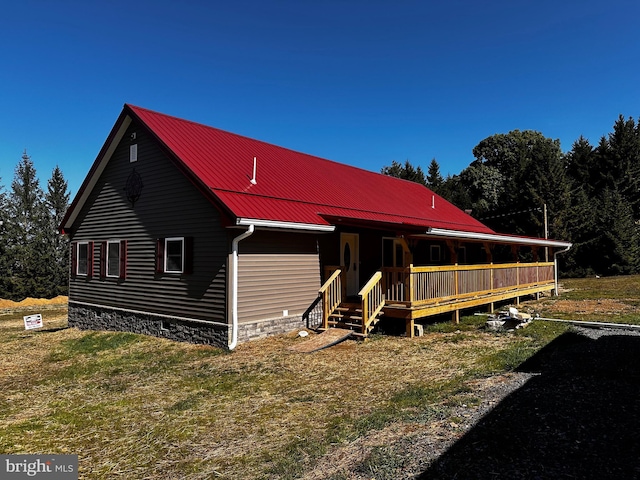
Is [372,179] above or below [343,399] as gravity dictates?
above

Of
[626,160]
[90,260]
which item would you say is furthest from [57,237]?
[626,160]

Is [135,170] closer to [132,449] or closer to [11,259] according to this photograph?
[132,449]

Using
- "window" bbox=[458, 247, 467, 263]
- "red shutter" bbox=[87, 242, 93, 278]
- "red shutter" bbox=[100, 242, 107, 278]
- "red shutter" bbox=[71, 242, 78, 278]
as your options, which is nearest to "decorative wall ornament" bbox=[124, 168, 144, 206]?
"red shutter" bbox=[100, 242, 107, 278]

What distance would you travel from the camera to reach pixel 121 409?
6180 millimetres

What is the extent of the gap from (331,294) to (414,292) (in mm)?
2191

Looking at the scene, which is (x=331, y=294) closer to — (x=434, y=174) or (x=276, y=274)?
(x=276, y=274)

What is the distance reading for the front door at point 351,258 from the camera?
42.4ft

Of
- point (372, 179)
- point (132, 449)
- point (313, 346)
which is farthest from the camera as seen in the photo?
point (372, 179)

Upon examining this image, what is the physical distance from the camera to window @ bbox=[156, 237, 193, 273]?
1080 centimetres

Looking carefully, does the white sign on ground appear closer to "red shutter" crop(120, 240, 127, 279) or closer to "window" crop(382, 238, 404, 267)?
"red shutter" crop(120, 240, 127, 279)

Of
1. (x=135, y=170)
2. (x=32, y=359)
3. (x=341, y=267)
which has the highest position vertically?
(x=135, y=170)

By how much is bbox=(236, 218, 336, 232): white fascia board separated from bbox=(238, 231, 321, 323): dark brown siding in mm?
541

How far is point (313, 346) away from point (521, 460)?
5.73 m

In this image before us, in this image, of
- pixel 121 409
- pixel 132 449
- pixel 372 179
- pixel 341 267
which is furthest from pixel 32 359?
pixel 372 179
